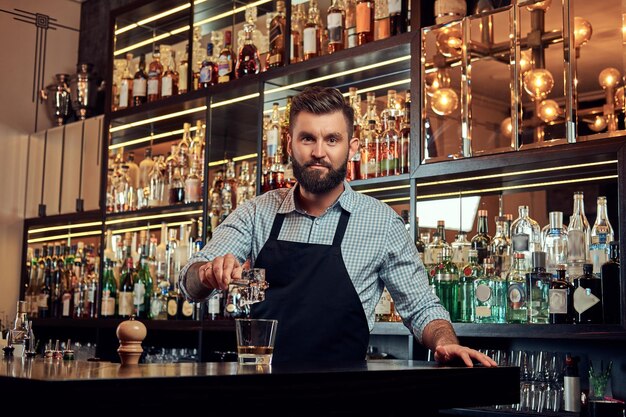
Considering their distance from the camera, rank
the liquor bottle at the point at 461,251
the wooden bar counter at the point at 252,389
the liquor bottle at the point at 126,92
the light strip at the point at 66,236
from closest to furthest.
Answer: the wooden bar counter at the point at 252,389, the liquor bottle at the point at 461,251, the liquor bottle at the point at 126,92, the light strip at the point at 66,236

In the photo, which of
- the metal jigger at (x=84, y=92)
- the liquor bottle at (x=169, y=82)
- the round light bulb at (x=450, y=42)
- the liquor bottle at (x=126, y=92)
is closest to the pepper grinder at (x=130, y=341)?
the round light bulb at (x=450, y=42)

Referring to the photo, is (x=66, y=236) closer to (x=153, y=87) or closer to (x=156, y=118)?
(x=156, y=118)

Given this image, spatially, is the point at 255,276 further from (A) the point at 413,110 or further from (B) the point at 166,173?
(B) the point at 166,173

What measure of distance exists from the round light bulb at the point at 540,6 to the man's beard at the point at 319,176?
3.64 feet

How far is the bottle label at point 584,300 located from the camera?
2812 mm

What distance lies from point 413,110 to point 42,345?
10.7ft

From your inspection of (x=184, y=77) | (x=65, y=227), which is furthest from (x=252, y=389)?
(x=65, y=227)

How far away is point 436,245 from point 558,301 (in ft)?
2.11

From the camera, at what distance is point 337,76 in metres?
3.86

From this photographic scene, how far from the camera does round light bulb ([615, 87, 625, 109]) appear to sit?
2.74 metres

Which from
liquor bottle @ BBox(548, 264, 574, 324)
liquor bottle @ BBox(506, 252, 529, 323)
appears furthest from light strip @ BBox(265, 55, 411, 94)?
liquor bottle @ BBox(548, 264, 574, 324)

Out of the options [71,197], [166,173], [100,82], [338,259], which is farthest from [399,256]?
[100,82]

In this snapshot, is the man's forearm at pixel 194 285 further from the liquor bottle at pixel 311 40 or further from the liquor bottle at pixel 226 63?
the liquor bottle at pixel 226 63

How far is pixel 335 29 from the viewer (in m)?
3.77
